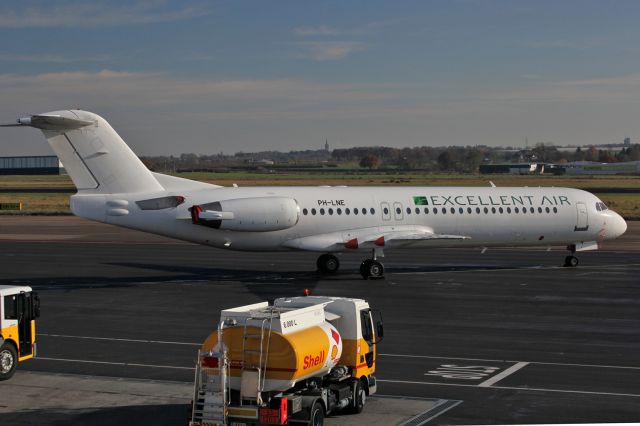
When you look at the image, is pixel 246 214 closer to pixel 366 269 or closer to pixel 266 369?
pixel 366 269

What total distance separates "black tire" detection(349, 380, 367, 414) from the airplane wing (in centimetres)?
2214

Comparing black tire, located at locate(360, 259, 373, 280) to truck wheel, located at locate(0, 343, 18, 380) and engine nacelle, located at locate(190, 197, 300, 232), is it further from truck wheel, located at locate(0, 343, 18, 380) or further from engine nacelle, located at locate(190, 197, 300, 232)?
truck wheel, located at locate(0, 343, 18, 380)

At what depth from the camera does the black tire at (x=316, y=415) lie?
16578 mm

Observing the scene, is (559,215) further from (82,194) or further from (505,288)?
(82,194)

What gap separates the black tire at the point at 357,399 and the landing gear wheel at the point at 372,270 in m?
22.2

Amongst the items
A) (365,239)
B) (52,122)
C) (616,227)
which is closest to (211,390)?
(52,122)

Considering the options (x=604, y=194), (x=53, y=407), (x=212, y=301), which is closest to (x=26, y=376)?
(x=53, y=407)

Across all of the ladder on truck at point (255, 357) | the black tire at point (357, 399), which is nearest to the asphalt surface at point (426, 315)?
the black tire at point (357, 399)

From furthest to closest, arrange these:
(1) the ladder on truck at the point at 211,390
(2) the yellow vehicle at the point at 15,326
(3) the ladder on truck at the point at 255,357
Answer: (2) the yellow vehicle at the point at 15,326 < (3) the ladder on truck at the point at 255,357 < (1) the ladder on truck at the point at 211,390

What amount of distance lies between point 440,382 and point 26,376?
380 inches

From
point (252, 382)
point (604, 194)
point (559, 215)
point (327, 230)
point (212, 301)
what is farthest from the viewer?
point (604, 194)

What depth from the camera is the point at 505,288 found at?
38250mm

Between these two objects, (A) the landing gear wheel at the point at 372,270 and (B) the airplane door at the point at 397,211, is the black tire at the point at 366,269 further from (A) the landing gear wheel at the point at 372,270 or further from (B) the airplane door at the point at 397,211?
(B) the airplane door at the point at 397,211

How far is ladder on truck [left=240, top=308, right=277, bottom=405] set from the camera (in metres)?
16.2
